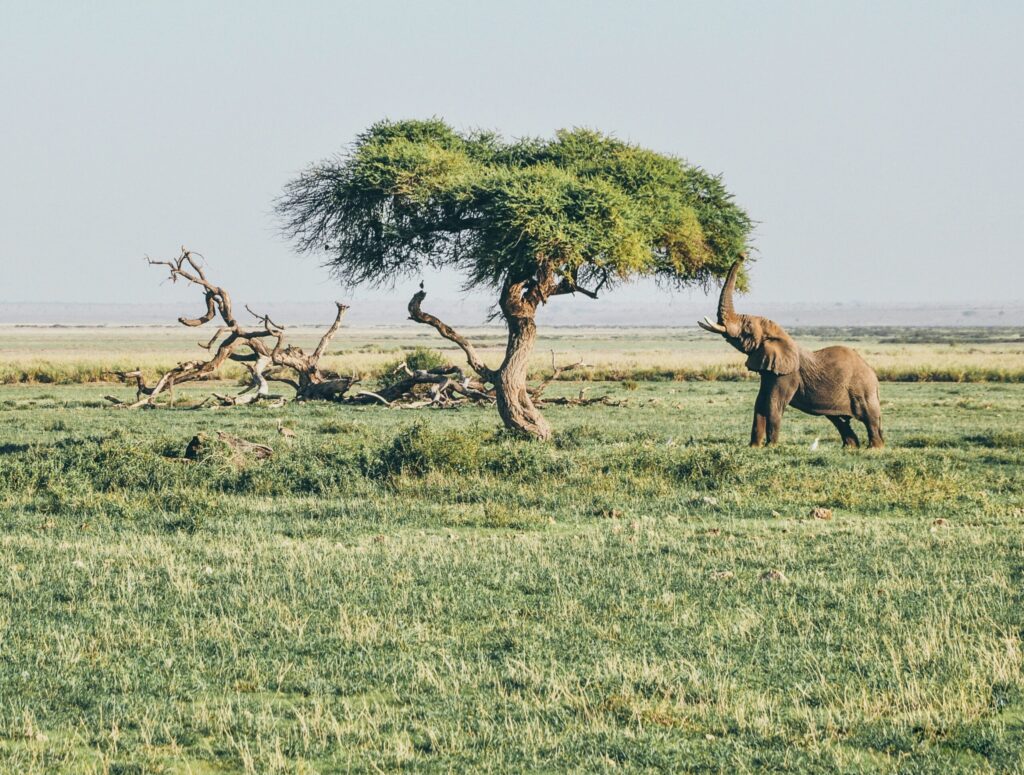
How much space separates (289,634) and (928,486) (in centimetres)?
1025

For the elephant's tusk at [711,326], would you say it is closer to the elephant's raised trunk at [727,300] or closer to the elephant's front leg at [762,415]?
the elephant's raised trunk at [727,300]

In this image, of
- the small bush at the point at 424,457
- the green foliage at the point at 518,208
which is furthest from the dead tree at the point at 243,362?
the small bush at the point at 424,457

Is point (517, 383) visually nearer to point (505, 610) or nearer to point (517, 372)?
point (517, 372)

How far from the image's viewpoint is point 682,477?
17266mm

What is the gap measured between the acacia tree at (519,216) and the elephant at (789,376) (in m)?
2.21

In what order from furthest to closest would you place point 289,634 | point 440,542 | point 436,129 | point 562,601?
point 436,129 → point 440,542 → point 562,601 → point 289,634

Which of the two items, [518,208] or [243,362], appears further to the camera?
[243,362]

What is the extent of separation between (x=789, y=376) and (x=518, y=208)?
564cm

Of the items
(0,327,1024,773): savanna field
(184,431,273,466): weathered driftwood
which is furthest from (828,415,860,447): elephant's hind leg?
(184,431,273,466): weathered driftwood

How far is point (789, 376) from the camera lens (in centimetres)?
2080

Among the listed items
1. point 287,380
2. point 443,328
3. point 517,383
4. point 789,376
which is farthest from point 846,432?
point 287,380

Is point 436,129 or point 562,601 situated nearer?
point 562,601

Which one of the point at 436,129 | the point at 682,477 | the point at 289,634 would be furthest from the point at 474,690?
the point at 436,129

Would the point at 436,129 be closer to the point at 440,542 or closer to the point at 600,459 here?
the point at 600,459
